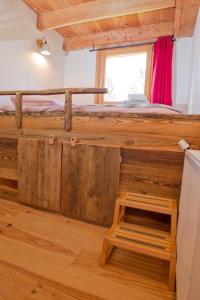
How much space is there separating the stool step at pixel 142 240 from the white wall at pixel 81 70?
309 cm

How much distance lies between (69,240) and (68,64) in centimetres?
361

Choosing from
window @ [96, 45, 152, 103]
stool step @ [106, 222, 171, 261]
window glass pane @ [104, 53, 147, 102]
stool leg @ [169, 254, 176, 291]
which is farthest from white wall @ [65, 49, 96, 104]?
stool leg @ [169, 254, 176, 291]

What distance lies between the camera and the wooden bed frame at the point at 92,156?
55.2 inches

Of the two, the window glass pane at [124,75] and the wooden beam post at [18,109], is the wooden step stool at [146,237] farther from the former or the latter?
the window glass pane at [124,75]

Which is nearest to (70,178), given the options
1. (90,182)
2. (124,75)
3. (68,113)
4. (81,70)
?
(90,182)

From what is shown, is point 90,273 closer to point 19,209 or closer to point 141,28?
point 19,209

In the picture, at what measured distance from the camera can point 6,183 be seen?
208 centimetres

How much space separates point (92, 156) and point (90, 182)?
0.70ft

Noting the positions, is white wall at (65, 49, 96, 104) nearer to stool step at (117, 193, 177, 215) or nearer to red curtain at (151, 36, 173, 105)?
red curtain at (151, 36, 173, 105)

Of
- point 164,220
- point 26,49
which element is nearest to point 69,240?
point 164,220

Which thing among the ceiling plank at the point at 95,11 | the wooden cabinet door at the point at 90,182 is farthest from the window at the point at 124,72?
the wooden cabinet door at the point at 90,182

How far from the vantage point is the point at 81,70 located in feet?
13.0

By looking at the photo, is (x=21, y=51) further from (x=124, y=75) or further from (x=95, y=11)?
(x=124, y=75)

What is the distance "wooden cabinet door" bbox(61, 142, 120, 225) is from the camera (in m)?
1.52
